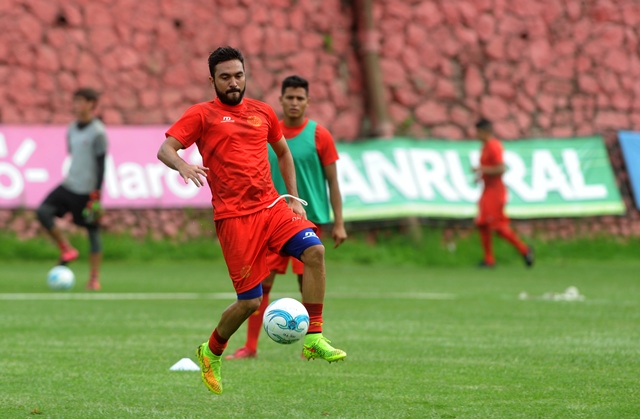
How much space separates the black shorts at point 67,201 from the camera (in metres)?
14.6

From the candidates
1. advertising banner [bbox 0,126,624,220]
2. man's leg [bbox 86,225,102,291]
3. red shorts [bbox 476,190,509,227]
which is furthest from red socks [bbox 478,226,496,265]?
man's leg [bbox 86,225,102,291]

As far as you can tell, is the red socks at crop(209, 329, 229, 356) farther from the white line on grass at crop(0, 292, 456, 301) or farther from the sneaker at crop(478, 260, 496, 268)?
the sneaker at crop(478, 260, 496, 268)

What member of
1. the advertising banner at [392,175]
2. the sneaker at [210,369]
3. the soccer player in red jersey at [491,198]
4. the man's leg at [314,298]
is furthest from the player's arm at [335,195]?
the advertising banner at [392,175]

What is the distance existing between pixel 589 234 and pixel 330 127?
17.7ft

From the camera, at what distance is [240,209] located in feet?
23.1

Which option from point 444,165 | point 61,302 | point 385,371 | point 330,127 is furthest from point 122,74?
point 385,371

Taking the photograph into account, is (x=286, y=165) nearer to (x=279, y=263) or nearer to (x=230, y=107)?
(x=230, y=107)

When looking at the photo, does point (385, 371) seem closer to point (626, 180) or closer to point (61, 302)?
point (61, 302)

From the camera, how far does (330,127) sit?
2134 cm

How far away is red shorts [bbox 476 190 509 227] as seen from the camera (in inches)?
753

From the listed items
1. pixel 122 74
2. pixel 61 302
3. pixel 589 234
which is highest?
pixel 122 74

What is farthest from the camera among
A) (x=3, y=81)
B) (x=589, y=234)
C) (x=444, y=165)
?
(x=589, y=234)

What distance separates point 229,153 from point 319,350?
1.28m

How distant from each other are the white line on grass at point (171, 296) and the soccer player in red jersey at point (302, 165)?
441cm
